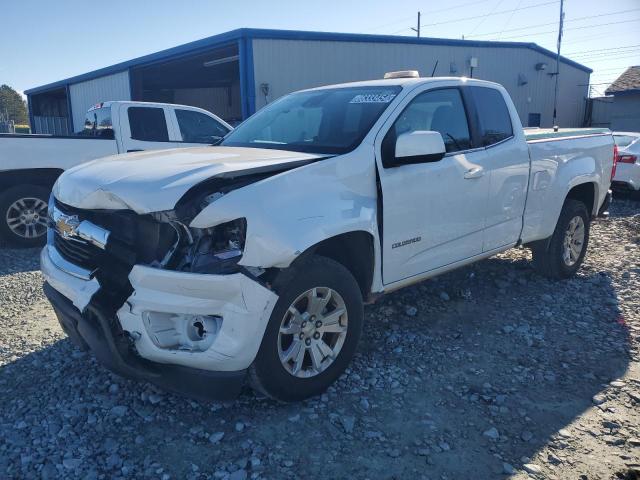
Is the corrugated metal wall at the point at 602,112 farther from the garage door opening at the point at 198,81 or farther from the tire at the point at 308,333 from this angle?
the tire at the point at 308,333

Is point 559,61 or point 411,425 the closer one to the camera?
point 411,425

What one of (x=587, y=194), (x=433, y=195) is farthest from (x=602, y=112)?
(x=433, y=195)

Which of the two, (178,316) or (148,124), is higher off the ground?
(148,124)

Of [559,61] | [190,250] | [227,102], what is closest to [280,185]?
[190,250]

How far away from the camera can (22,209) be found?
7.12m

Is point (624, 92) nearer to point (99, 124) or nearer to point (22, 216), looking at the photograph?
point (99, 124)

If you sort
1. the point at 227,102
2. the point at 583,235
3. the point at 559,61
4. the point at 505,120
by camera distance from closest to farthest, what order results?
the point at 505,120 → the point at 583,235 → the point at 559,61 → the point at 227,102

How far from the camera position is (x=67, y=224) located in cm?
327

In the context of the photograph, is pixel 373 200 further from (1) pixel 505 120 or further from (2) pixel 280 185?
(1) pixel 505 120

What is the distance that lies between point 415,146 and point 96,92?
20882 millimetres

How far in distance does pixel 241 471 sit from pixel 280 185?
1520 mm

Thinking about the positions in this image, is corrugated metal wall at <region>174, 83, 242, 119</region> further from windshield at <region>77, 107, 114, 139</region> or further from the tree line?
the tree line

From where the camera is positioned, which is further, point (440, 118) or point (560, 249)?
point (560, 249)

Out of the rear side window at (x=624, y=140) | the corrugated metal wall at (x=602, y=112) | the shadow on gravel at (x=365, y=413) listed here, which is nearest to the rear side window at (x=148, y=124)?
the shadow on gravel at (x=365, y=413)
